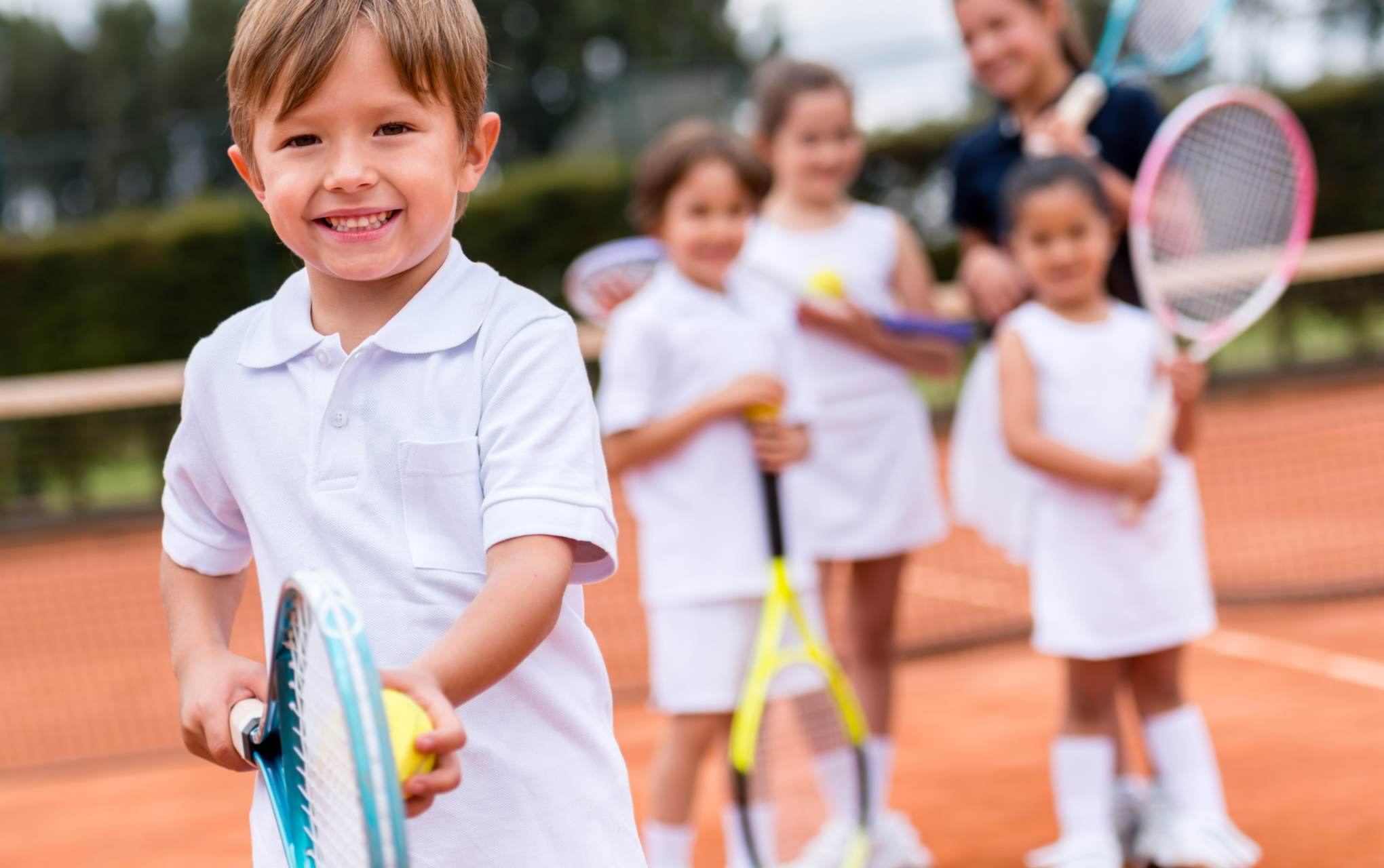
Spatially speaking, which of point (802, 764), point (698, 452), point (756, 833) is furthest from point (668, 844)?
Result: point (698, 452)

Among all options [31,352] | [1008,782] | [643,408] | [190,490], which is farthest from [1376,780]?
[31,352]

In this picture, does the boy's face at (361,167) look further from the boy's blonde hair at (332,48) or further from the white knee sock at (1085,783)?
the white knee sock at (1085,783)

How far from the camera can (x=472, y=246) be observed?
12156mm

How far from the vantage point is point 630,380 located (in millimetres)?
2781

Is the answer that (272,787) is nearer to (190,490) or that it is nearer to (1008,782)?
(190,490)

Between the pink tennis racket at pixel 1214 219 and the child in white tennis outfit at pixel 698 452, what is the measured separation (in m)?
0.66

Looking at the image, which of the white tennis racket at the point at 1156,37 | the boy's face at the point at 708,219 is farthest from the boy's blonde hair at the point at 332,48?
the white tennis racket at the point at 1156,37

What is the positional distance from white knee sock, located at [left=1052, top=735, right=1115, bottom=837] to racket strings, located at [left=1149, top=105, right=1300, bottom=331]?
849mm

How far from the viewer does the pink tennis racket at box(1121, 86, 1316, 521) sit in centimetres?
295

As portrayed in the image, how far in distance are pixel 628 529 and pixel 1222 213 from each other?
595 cm

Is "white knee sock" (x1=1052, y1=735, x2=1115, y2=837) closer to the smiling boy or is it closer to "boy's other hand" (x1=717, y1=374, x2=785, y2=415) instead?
"boy's other hand" (x1=717, y1=374, x2=785, y2=415)

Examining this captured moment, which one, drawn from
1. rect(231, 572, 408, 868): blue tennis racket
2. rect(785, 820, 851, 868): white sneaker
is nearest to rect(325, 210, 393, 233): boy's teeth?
rect(231, 572, 408, 868): blue tennis racket

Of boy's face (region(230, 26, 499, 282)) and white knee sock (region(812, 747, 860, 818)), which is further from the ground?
boy's face (region(230, 26, 499, 282))

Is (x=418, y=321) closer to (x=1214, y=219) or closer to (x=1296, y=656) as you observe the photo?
(x=1214, y=219)
